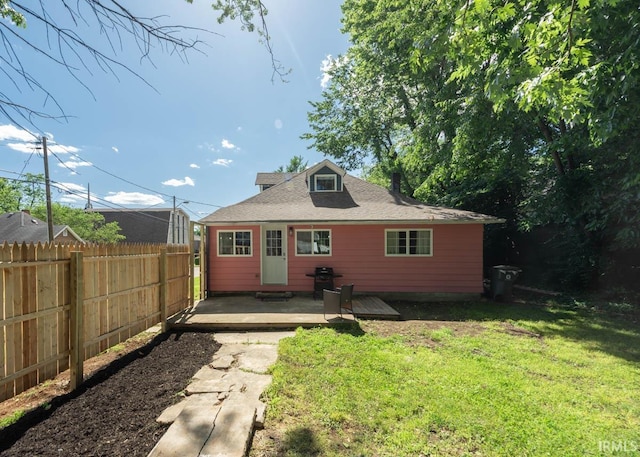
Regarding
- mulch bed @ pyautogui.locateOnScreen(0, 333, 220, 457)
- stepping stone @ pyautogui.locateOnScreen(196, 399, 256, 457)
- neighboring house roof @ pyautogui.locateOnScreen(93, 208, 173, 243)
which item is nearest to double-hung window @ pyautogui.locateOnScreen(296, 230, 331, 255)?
mulch bed @ pyautogui.locateOnScreen(0, 333, 220, 457)

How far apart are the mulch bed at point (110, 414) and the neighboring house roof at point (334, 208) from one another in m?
5.25

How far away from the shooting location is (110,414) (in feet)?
8.93

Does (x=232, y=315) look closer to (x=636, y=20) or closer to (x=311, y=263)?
(x=311, y=263)

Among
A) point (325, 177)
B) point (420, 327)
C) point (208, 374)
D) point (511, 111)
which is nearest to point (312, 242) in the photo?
point (325, 177)

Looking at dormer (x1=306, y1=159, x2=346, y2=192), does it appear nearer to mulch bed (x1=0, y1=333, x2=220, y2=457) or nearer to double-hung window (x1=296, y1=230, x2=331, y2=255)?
double-hung window (x1=296, y1=230, x2=331, y2=255)

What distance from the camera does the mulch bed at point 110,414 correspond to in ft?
7.42

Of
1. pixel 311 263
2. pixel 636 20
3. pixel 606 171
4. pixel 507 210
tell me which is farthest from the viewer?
pixel 507 210

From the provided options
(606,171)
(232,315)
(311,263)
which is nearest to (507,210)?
(606,171)

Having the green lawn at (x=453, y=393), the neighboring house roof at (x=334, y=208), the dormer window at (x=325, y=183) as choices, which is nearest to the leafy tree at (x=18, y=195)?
the neighboring house roof at (x=334, y=208)

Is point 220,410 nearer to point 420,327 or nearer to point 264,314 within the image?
point 264,314

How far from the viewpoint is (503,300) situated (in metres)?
8.56

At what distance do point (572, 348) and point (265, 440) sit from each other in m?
5.49

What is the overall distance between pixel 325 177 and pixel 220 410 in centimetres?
946

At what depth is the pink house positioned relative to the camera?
28.5 feet
